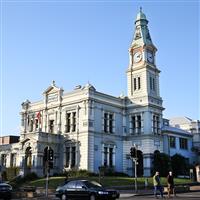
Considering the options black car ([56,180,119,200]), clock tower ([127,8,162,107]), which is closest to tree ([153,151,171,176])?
clock tower ([127,8,162,107])

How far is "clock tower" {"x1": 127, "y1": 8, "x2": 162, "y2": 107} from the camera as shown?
62.5 meters

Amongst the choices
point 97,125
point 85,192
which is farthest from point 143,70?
Result: point 85,192

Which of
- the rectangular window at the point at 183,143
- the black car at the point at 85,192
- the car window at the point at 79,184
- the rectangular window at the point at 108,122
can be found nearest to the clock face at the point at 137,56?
the rectangular window at the point at 108,122

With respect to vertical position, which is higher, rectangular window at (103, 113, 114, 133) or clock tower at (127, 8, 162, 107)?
clock tower at (127, 8, 162, 107)

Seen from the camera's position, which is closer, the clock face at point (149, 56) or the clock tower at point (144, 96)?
the clock tower at point (144, 96)

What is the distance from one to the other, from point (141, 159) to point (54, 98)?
18.2m

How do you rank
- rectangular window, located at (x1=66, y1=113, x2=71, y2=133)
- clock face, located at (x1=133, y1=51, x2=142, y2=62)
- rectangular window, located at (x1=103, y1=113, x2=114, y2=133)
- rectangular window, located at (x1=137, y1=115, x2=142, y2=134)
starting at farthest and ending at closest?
1. clock face, located at (x1=133, y1=51, x2=142, y2=62)
2. rectangular window, located at (x1=137, y1=115, x2=142, y2=134)
3. rectangular window, located at (x1=66, y1=113, x2=71, y2=133)
4. rectangular window, located at (x1=103, y1=113, x2=114, y2=133)

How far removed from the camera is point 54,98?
63.5 m

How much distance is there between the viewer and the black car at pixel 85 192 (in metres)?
24.7

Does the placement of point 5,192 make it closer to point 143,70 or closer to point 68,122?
point 68,122

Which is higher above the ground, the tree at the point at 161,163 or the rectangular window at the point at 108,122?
the rectangular window at the point at 108,122

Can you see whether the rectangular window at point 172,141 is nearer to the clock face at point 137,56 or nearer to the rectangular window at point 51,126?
the clock face at point 137,56

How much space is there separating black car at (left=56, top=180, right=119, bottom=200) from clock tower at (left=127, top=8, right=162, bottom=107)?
116 ft

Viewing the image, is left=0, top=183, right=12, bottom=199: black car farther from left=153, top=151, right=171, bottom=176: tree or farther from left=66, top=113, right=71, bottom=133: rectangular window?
left=153, top=151, right=171, bottom=176: tree
